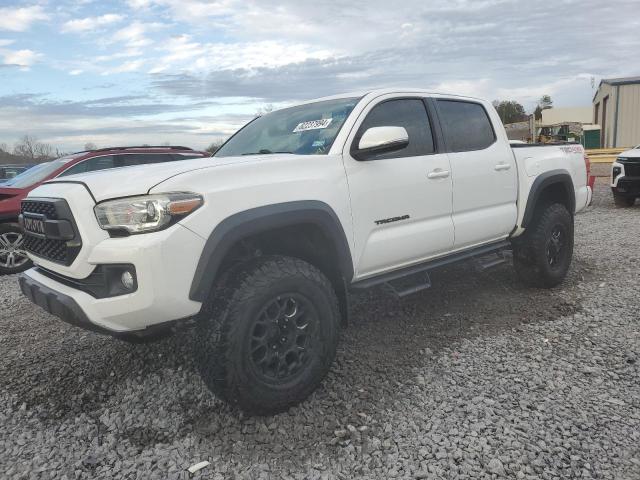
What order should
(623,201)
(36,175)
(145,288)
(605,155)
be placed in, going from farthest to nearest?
(605,155) → (623,201) → (36,175) → (145,288)

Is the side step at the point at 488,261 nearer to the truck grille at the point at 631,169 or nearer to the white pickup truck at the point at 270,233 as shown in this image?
the white pickup truck at the point at 270,233

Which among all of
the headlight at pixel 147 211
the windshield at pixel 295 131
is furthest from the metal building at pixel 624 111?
the headlight at pixel 147 211

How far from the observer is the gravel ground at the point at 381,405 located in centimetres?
252

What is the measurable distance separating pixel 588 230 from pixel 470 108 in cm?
529

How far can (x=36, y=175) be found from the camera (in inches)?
288

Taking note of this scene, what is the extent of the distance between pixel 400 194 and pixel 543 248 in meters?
2.10

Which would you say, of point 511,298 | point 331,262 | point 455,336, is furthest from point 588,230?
point 331,262

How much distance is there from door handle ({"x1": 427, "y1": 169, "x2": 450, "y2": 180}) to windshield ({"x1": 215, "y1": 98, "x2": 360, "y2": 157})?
76 centimetres

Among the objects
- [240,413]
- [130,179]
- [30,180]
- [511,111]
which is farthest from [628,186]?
[511,111]

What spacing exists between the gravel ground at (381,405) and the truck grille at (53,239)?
99cm

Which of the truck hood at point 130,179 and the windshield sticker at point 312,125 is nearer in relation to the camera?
the truck hood at point 130,179

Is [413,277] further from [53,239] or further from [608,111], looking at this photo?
[608,111]

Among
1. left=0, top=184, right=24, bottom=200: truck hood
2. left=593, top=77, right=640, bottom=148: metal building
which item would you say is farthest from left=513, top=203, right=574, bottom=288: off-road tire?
left=593, top=77, right=640, bottom=148: metal building

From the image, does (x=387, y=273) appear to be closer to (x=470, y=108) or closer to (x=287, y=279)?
(x=287, y=279)
